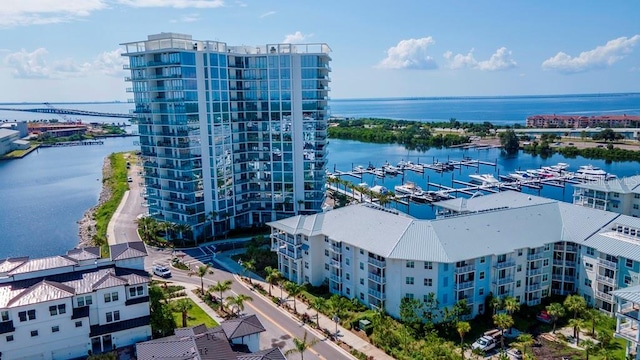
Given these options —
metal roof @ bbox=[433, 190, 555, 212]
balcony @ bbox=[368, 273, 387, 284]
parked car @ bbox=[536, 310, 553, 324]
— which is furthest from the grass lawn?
metal roof @ bbox=[433, 190, 555, 212]

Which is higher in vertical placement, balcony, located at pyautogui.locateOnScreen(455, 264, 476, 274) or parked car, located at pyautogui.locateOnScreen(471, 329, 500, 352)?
balcony, located at pyautogui.locateOnScreen(455, 264, 476, 274)

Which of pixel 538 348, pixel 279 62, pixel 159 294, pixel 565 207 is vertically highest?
pixel 279 62

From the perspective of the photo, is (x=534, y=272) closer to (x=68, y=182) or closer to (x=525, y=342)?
(x=525, y=342)

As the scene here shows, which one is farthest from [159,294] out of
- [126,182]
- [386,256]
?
[126,182]

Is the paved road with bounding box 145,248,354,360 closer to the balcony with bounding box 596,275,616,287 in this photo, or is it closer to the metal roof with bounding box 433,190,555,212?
the balcony with bounding box 596,275,616,287

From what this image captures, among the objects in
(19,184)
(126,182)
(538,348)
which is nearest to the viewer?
(538,348)

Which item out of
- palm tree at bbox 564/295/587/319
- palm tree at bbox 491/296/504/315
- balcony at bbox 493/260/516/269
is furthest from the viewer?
balcony at bbox 493/260/516/269

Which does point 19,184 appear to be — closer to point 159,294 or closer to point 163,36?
point 163,36

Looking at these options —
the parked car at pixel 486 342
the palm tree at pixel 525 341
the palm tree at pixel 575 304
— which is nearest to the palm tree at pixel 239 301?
the parked car at pixel 486 342
